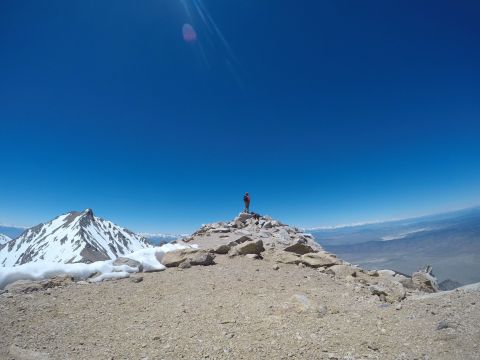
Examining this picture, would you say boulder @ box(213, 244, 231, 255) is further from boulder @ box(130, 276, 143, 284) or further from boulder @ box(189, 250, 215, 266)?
boulder @ box(130, 276, 143, 284)

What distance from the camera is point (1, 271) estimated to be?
39.0 feet

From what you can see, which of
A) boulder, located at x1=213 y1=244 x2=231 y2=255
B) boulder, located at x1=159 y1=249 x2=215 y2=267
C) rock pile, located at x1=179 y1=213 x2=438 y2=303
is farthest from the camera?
boulder, located at x1=213 y1=244 x2=231 y2=255

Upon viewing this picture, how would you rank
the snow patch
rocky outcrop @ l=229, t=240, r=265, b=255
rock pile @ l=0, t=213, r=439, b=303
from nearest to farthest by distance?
rock pile @ l=0, t=213, r=439, b=303, the snow patch, rocky outcrop @ l=229, t=240, r=265, b=255

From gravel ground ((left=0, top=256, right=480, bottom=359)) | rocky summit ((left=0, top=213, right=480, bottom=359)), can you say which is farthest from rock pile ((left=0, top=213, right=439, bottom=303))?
gravel ground ((left=0, top=256, right=480, bottom=359))

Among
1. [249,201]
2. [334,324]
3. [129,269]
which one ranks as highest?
[249,201]

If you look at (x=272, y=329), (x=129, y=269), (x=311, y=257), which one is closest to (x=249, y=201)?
(x=311, y=257)

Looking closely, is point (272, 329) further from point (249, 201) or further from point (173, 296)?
point (249, 201)

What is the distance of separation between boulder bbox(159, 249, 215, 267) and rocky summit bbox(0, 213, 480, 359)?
3.75ft

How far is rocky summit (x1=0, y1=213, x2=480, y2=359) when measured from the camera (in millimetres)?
6984

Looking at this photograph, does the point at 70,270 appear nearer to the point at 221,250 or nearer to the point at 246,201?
the point at 221,250

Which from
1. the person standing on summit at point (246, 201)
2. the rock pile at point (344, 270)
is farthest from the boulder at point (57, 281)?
the person standing on summit at point (246, 201)

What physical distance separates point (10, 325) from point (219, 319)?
606cm

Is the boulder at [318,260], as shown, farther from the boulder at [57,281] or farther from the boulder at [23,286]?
the boulder at [23,286]

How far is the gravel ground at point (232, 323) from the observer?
274 inches
